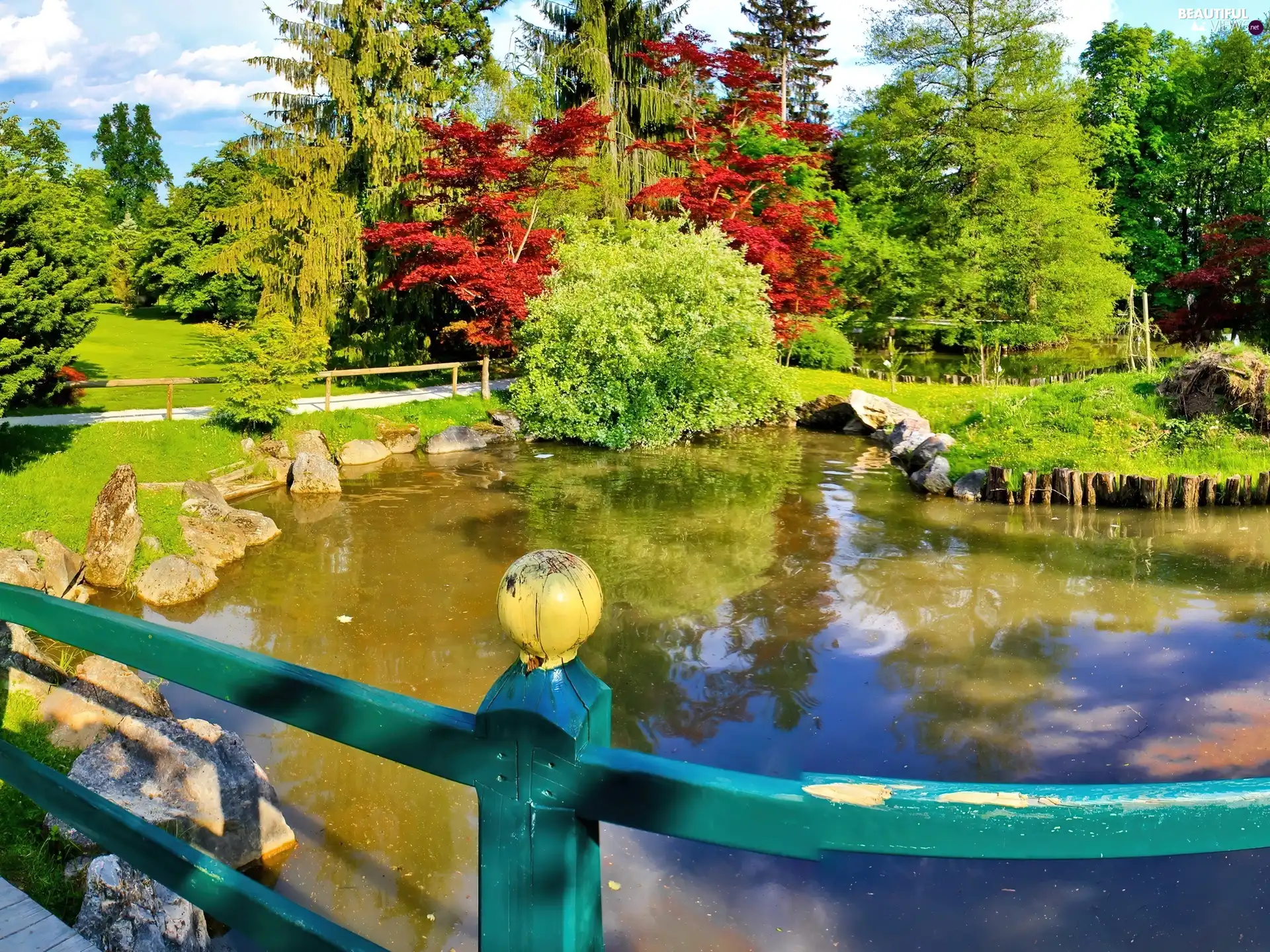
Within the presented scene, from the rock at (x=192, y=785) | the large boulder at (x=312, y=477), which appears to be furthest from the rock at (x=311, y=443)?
the rock at (x=192, y=785)

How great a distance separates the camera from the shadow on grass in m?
12.2

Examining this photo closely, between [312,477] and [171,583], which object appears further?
[312,477]

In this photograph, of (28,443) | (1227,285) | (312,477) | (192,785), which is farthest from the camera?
(1227,285)

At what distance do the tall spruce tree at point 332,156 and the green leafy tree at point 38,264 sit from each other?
10.2 m

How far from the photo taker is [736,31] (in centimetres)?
4394

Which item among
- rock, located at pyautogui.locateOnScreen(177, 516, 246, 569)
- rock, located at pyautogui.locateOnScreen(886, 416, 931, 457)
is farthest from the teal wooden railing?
rock, located at pyautogui.locateOnScreen(886, 416, 931, 457)

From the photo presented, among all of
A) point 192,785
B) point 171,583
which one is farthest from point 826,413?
point 192,785

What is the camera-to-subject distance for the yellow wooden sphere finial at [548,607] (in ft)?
3.68

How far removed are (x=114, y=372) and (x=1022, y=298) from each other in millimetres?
23487

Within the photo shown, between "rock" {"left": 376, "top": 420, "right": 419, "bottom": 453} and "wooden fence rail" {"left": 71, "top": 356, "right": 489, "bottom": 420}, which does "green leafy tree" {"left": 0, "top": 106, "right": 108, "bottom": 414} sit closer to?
"wooden fence rail" {"left": 71, "top": 356, "right": 489, "bottom": 420}

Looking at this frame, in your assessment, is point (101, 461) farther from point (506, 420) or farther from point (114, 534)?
point (506, 420)

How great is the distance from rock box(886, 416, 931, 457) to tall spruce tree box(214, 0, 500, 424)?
41.9 feet

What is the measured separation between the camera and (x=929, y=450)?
16.5 m

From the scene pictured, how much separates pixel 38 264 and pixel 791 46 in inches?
1617
